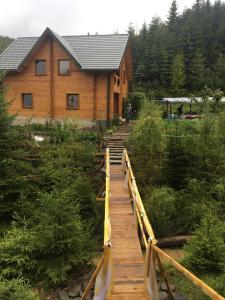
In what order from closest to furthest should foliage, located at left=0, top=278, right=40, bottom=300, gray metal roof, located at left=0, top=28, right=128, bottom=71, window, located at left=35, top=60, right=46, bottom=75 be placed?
foliage, located at left=0, top=278, right=40, bottom=300
gray metal roof, located at left=0, top=28, right=128, bottom=71
window, located at left=35, top=60, right=46, bottom=75

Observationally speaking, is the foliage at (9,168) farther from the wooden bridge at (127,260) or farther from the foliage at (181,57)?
the foliage at (181,57)

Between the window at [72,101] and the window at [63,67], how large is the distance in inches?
65.3

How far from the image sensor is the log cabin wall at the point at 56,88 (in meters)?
23.5

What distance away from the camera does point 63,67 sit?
23.8m

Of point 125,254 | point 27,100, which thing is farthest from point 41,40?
point 125,254

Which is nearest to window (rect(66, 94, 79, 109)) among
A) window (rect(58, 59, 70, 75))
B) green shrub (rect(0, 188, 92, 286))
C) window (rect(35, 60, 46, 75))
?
window (rect(58, 59, 70, 75))

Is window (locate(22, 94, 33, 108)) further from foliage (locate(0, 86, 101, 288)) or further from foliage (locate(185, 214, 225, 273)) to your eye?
foliage (locate(185, 214, 225, 273))

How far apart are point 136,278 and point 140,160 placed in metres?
7.99

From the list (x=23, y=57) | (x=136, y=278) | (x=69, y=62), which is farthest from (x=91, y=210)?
(x=23, y=57)

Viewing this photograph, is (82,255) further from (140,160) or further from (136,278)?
(140,160)

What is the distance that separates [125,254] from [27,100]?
1901 centimetres

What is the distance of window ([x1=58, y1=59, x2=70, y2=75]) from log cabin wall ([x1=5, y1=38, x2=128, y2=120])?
235 mm

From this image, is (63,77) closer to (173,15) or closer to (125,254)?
(125,254)

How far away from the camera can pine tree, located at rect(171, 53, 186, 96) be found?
5450 cm
